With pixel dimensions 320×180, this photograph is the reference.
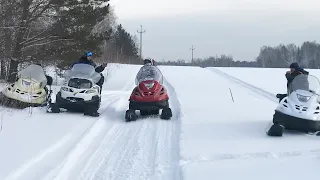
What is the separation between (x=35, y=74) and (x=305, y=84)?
7526 millimetres

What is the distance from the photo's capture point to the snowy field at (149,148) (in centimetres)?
595

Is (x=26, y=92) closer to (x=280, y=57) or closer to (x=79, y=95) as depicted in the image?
(x=79, y=95)

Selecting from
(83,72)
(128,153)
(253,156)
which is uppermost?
(83,72)

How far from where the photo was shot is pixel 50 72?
28219 mm

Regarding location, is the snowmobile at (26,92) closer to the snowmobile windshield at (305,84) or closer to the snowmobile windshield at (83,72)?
the snowmobile windshield at (83,72)

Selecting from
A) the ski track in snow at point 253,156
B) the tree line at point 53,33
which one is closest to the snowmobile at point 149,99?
the ski track in snow at point 253,156

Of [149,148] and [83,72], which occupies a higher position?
[83,72]

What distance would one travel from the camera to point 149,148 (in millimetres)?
7664

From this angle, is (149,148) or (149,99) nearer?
(149,148)

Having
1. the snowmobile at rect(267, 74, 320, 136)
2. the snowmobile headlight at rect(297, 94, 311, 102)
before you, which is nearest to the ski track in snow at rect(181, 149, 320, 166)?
the snowmobile at rect(267, 74, 320, 136)

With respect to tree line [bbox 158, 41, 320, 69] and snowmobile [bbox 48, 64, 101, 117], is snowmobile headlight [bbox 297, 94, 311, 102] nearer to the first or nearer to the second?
snowmobile [bbox 48, 64, 101, 117]

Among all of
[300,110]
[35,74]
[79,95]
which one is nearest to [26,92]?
[35,74]

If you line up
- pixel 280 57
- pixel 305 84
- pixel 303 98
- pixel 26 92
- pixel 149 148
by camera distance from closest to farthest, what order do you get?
pixel 149 148
pixel 303 98
pixel 305 84
pixel 26 92
pixel 280 57

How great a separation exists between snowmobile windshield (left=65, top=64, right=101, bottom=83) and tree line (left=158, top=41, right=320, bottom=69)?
335 feet
